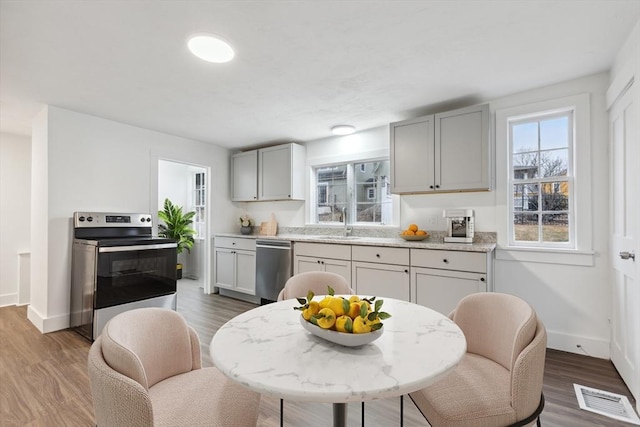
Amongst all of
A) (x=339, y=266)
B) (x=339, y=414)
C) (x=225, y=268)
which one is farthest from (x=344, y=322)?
(x=225, y=268)

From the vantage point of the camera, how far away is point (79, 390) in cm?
217

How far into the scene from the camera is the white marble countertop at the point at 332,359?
0.77m

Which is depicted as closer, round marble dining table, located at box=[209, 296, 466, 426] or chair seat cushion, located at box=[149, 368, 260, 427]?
round marble dining table, located at box=[209, 296, 466, 426]

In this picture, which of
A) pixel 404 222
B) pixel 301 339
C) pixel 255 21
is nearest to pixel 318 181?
pixel 404 222

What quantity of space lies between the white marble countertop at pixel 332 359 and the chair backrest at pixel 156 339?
33 centimetres

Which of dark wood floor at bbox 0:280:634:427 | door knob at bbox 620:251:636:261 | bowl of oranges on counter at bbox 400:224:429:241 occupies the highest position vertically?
bowl of oranges on counter at bbox 400:224:429:241

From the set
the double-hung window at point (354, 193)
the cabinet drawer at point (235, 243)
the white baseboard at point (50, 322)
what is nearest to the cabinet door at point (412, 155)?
the double-hung window at point (354, 193)

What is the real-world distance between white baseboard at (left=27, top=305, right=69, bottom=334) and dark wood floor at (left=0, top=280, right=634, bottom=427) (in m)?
0.08

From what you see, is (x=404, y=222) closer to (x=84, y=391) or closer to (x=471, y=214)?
(x=471, y=214)

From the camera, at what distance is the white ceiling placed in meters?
1.80

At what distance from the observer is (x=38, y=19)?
1.88 m

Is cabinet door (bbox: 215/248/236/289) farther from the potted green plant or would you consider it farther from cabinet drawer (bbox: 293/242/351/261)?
the potted green plant

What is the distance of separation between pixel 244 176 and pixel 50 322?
3.05 metres

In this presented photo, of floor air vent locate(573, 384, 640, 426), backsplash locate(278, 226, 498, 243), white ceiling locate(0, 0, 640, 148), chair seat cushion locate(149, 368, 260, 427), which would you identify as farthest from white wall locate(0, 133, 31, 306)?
floor air vent locate(573, 384, 640, 426)
